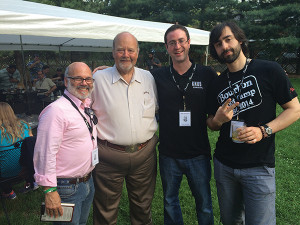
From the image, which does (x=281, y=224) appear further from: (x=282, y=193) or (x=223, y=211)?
(x=223, y=211)

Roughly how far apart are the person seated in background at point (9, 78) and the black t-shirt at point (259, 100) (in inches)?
298

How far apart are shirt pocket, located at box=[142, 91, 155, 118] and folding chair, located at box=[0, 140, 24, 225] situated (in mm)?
1556

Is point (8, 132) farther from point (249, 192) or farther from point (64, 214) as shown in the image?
point (249, 192)

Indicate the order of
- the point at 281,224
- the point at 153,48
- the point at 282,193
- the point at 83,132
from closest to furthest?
the point at 83,132 < the point at 281,224 < the point at 282,193 < the point at 153,48

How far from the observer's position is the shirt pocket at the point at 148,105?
2162 mm

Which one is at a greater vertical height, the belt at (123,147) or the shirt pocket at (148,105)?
the shirt pocket at (148,105)

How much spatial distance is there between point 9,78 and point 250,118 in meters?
8.05

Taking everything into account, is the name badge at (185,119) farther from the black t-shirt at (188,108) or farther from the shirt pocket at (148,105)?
the shirt pocket at (148,105)

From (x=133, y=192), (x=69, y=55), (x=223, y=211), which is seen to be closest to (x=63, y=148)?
(x=133, y=192)

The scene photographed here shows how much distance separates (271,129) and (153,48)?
49.6 ft

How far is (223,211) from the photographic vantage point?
6.49ft

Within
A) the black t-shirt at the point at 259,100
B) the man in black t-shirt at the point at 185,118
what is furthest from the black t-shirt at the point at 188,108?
the black t-shirt at the point at 259,100

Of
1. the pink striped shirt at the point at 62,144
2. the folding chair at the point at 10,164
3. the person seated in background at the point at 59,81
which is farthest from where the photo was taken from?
the person seated in background at the point at 59,81

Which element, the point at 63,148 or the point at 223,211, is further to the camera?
the point at 223,211
